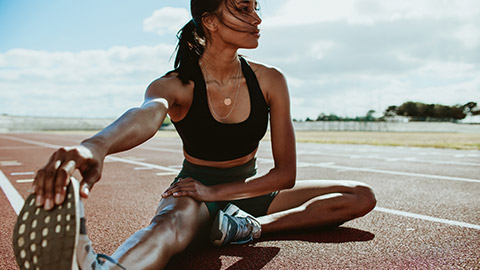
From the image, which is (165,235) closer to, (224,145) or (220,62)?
(224,145)

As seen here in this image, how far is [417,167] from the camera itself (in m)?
6.96

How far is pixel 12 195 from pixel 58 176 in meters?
3.77

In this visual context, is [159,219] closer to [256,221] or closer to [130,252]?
[130,252]

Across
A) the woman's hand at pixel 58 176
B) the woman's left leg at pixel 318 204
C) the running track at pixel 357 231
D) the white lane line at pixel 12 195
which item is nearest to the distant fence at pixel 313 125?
the running track at pixel 357 231

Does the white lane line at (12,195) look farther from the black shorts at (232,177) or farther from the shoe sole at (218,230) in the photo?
the shoe sole at (218,230)

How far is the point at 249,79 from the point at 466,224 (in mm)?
1943

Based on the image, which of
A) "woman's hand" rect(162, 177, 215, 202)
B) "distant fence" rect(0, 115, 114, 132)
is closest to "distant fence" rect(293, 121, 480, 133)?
"distant fence" rect(0, 115, 114, 132)

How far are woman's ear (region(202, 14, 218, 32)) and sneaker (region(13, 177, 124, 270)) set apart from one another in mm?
1414

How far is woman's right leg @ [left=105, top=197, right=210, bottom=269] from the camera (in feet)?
5.49

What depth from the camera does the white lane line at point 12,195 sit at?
380cm

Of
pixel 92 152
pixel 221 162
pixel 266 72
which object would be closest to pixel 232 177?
pixel 221 162

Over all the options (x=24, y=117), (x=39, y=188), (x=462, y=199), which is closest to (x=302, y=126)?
(x=24, y=117)

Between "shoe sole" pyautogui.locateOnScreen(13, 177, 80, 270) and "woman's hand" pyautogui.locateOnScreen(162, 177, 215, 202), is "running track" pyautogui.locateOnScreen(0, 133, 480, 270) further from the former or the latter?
"shoe sole" pyautogui.locateOnScreen(13, 177, 80, 270)

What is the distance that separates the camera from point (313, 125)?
50.9 m
